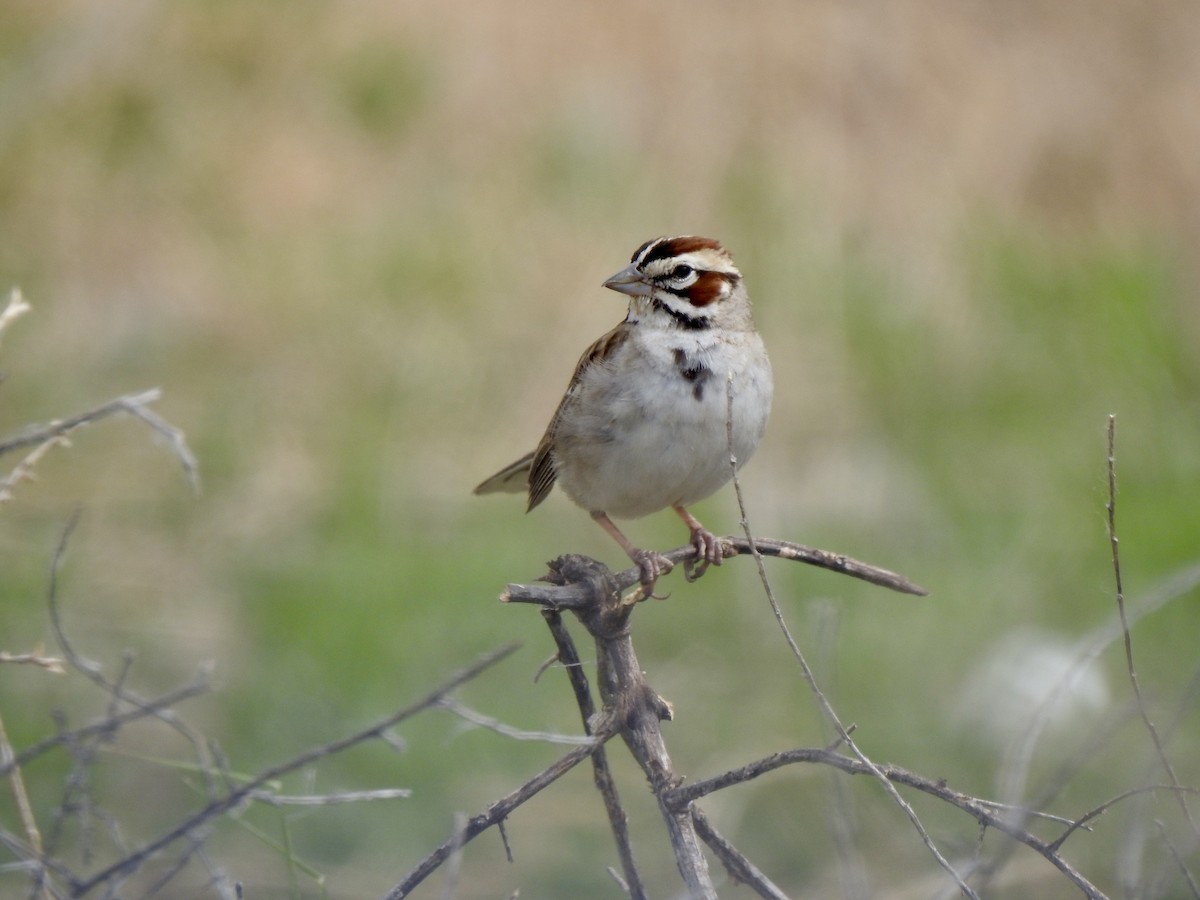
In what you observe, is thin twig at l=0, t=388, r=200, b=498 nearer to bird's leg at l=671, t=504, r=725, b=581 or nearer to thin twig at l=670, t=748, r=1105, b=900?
thin twig at l=670, t=748, r=1105, b=900

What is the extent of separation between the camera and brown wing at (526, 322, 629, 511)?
3807mm

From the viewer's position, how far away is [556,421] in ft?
12.8

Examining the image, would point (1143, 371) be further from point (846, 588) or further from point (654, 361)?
point (654, 361)

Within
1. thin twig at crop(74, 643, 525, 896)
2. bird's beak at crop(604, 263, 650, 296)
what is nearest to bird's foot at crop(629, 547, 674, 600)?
bird's beak at crop(604, 263, 650, 296)

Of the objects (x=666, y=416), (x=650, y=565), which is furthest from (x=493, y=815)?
(x=666, y=416)

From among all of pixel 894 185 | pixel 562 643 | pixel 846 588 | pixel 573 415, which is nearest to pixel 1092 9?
pixel 894 185

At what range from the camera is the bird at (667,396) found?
3.58m

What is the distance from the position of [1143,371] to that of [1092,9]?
10.3 ft

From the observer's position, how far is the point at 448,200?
7742mm

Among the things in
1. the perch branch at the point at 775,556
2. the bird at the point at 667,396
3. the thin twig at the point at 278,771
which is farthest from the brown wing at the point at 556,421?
the thin twig at the point at 278,771

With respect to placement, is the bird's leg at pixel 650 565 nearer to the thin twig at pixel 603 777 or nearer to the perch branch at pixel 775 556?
the perch branch at pixel 775 556

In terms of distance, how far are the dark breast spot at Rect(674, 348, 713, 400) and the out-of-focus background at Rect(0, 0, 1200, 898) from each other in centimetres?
94


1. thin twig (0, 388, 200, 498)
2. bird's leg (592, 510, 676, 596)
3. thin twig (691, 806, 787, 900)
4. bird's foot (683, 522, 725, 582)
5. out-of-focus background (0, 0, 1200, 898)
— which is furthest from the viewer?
out-of-focus background (0, 0, 1200, 898)

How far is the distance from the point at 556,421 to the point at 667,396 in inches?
15.8
